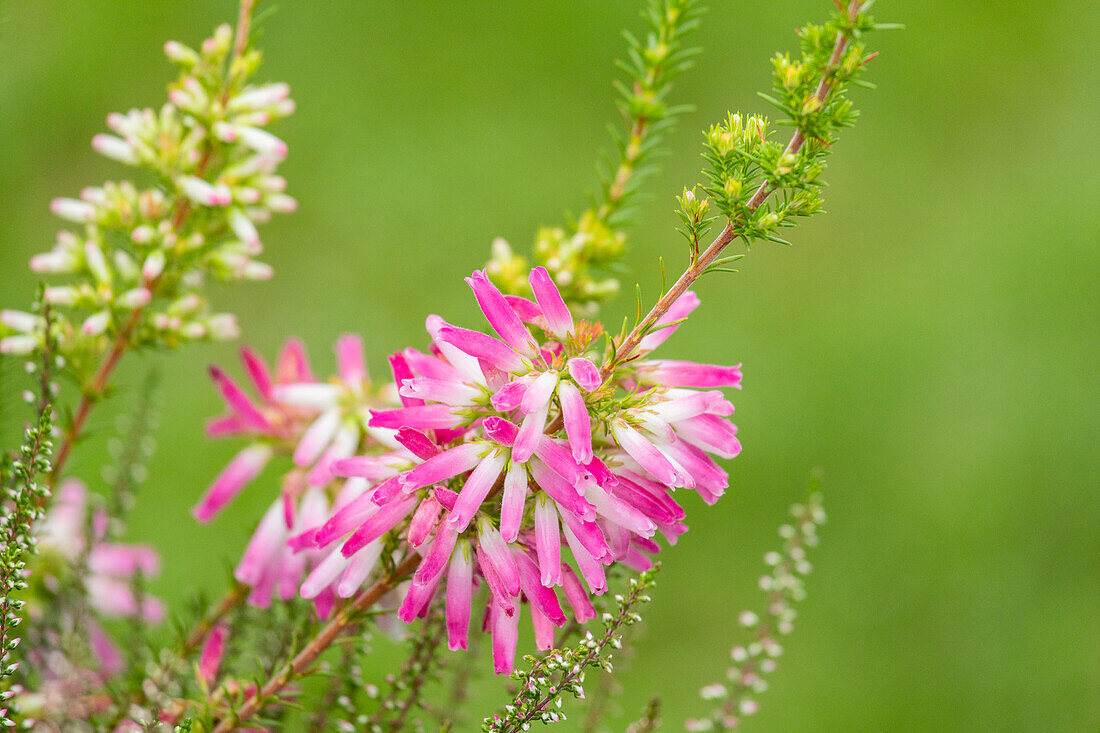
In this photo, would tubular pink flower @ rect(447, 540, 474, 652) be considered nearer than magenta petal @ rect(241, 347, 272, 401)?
Yes

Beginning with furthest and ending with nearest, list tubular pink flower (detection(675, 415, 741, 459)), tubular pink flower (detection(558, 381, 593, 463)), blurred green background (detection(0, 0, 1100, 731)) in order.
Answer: blurred green background (detection(0, 0, 1100, 731))
tubular pink flower (detection(675, 415, 741, 459))
tubular pink flower (detection(558, 381, 593, 463))

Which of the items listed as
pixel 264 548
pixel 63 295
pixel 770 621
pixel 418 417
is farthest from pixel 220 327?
pixel 770 621

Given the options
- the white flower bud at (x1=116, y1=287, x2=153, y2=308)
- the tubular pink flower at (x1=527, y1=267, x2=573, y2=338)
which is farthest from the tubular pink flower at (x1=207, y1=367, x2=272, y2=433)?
the tubular pink flower at (x1=527, y1=267, x2=573, y2=338)

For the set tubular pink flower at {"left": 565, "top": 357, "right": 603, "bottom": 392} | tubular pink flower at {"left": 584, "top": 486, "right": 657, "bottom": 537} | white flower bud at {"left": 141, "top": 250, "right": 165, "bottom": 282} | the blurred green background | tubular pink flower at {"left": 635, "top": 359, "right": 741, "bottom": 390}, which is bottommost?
tubular pink flower at {"left": 584, "top": 486, "right": 657, "bottom": 537}

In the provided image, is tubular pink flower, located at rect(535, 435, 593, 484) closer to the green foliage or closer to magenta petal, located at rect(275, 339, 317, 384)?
the green foliage

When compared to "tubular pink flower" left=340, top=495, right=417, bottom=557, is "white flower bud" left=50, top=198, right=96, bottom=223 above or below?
above

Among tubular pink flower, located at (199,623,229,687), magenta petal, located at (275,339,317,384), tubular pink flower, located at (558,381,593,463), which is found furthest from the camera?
magenta petal, located at (275,339,317,384)

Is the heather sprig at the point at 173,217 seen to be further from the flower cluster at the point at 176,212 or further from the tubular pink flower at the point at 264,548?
the tubular pink flower at the point at 264,548
